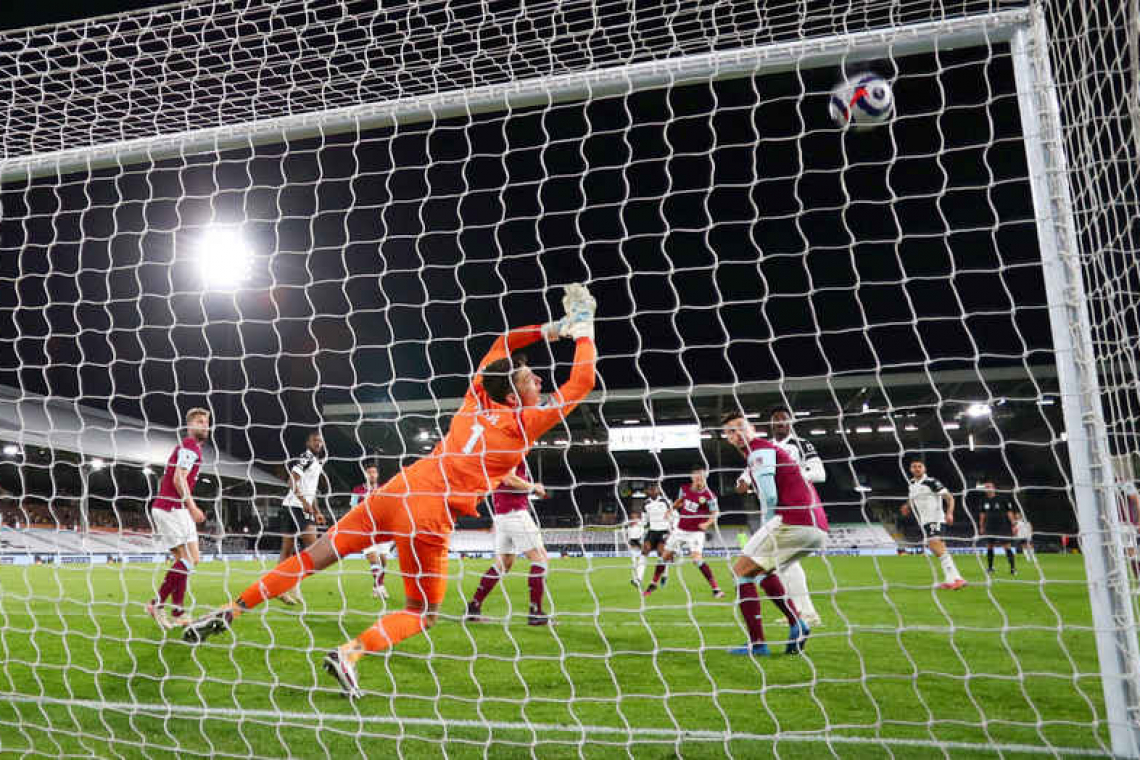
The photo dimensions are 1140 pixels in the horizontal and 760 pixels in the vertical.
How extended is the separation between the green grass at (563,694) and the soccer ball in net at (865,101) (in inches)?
86.1

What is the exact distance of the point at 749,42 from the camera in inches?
194

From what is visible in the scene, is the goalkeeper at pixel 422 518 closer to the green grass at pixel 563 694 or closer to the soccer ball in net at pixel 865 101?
the green grass at pixel 563 694

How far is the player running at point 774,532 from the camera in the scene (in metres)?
5.10

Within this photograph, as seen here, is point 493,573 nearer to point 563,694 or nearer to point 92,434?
point 563,694

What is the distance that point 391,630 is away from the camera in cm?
363

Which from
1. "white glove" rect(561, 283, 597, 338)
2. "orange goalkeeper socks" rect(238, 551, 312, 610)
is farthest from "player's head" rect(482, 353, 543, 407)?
"orange goalkeeper socks" rect(238, 551, 312, 610)

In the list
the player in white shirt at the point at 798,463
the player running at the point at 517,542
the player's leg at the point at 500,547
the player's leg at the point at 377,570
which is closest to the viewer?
the player in white shirt at the point at 798,463

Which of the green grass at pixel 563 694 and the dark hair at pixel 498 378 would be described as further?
the dark hair at pixel 498 378

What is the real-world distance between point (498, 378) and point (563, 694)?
171 centimetres

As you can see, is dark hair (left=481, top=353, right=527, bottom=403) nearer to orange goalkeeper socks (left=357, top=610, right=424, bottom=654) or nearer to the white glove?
the white glove

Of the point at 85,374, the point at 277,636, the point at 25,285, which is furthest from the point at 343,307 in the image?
the point at 277,636

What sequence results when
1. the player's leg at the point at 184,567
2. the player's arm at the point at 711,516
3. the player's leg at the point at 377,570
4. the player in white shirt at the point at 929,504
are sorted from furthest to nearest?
1. the player in white shirt at the point at 929,504
2. the player's arm at the point at 711,516
3. the player's leg at the point at 377,570
4. the player's leg at the point at 184,567

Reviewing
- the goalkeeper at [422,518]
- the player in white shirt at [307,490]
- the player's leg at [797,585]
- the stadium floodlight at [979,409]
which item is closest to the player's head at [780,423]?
the player's leg at [797,585]

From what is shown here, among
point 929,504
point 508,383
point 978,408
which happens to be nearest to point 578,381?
point 508,383
